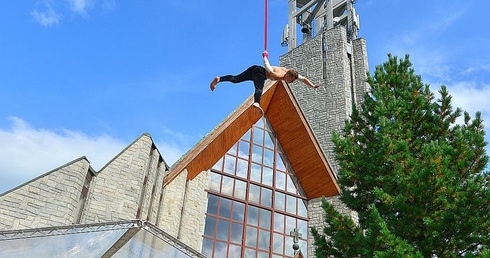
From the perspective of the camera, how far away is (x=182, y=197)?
15242 mm

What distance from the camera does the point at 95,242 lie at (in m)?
7.33

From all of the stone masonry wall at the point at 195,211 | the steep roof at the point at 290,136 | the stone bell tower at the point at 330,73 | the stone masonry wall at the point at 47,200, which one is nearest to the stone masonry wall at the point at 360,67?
the stone bell tower at the point at 330,73

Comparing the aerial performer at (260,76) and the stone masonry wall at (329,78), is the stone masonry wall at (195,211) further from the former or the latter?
the aerial performer at (260,76)

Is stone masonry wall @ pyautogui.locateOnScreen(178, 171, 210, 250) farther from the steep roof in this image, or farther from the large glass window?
the steep roof

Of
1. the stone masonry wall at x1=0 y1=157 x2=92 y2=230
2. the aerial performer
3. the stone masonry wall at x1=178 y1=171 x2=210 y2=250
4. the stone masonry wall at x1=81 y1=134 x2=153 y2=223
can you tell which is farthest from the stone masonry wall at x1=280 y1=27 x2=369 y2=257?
the aerial performer

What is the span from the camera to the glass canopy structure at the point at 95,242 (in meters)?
6.92

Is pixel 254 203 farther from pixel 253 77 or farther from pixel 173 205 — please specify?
pixel 253 77

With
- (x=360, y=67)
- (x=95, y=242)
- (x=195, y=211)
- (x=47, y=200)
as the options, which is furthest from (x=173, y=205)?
(x=360, y=67)

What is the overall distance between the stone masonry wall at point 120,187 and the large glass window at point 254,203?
4.27 m

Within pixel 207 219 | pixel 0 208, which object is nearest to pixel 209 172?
pixel 207 219

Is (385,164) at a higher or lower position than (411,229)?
A: higher

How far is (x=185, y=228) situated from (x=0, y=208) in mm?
6162

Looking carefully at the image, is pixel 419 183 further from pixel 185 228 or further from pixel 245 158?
pixel 245 158

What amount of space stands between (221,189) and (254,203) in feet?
4.46
